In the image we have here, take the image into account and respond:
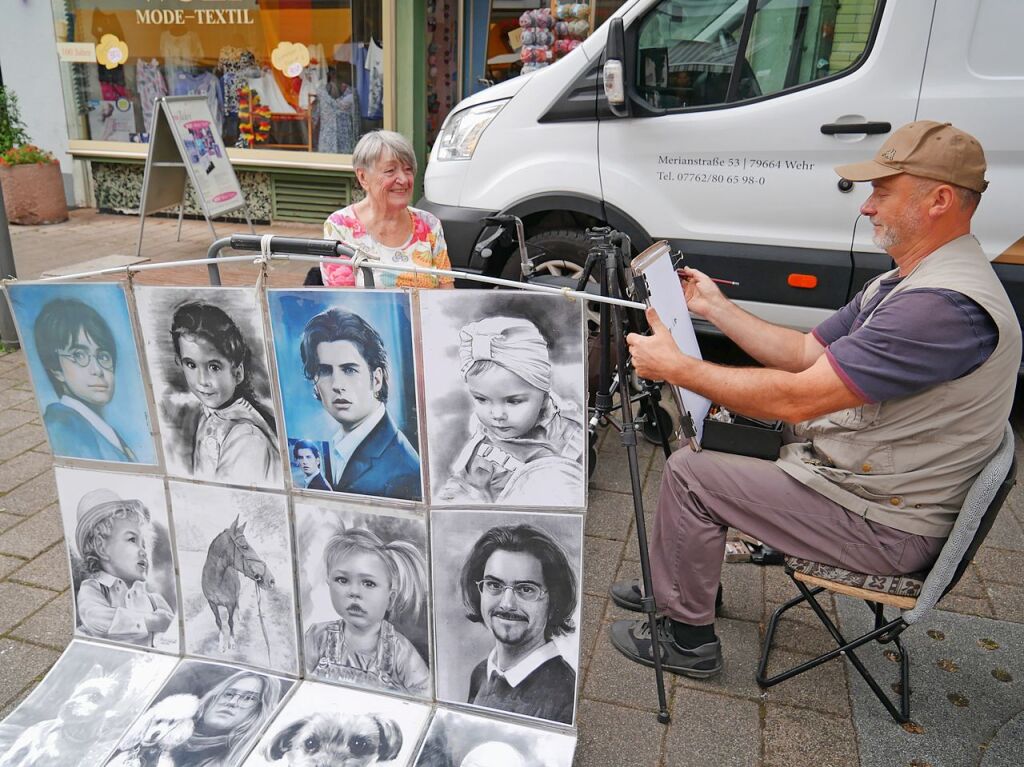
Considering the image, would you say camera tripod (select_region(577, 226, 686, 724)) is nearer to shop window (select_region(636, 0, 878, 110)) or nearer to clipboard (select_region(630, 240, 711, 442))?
clipboard (select_region(630, 240, 711, 442))

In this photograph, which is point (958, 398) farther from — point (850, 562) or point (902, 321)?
point (850, 562)

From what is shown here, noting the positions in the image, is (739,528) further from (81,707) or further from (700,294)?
(81,707)

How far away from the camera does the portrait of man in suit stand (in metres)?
1.97

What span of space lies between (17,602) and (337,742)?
156cm

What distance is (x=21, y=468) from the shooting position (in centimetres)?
393

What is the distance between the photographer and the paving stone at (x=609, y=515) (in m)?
3.46

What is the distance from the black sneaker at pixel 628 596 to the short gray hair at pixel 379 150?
6.21 feet

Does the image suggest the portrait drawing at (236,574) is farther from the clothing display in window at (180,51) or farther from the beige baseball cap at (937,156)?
the clothing display in window at (180,51)

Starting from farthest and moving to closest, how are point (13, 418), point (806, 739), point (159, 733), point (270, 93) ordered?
point (270, 93), point (13, 418), point (806, 739), point (159, 733)

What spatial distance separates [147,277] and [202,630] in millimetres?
4165

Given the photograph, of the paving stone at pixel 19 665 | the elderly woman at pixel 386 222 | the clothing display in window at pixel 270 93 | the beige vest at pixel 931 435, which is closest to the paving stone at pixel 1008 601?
the beige vest at pixel 931 435

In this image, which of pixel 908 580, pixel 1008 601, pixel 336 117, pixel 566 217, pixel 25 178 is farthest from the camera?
pixel 336 117

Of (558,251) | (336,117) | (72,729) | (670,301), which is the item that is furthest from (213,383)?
(336,117)

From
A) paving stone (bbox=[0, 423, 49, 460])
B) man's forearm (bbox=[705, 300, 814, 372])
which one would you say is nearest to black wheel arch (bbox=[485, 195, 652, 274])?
man's forearm (bbox=[705, 300, 814, 372])
